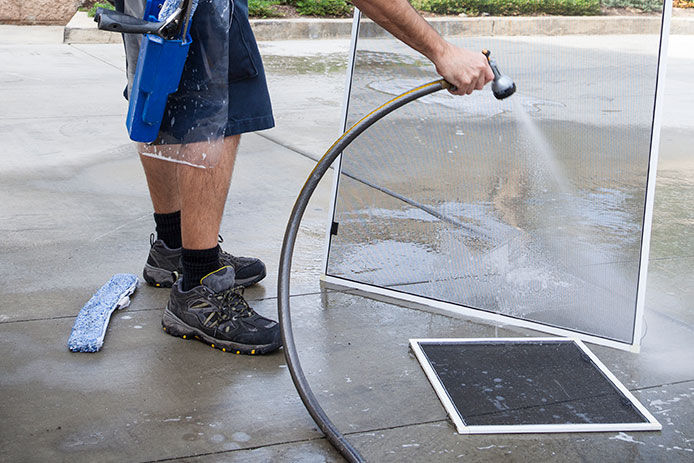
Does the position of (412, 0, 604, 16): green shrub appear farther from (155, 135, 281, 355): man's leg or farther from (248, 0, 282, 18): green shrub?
(248, 0, 282, 18): green shrub

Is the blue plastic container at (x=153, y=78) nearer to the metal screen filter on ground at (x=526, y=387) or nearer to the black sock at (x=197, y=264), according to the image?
the black sock at (x=197, y=264)

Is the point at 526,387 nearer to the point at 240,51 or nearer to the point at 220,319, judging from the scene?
the point at 220,319

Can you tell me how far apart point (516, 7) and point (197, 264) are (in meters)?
1.41

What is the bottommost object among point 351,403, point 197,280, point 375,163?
point 351,403

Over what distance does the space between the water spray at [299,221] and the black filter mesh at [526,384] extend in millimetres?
414

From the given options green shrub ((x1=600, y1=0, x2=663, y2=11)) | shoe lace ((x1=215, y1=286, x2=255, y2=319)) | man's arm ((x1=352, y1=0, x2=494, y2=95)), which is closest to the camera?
man's arm ((x1=352, y1=0, x2=494, y2=95))

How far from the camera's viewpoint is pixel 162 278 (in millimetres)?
3311

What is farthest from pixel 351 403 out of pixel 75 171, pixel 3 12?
pixel 3 12

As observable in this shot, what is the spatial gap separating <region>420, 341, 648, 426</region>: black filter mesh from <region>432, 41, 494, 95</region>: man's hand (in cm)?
94

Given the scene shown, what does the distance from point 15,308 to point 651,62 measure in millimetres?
2380

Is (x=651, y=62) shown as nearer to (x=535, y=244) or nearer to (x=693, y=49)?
(x=535, y=244)

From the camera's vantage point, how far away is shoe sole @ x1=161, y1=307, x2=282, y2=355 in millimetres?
2807

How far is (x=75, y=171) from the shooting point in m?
4.82

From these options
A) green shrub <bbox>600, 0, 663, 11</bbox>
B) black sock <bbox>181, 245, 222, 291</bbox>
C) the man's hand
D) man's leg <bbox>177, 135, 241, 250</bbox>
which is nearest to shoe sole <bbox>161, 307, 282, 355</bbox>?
black sock <bbox>181, 245, 222, 291</bbox>
